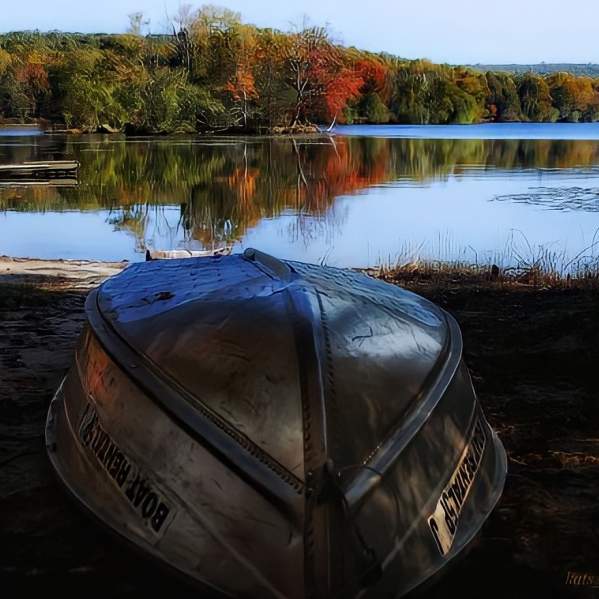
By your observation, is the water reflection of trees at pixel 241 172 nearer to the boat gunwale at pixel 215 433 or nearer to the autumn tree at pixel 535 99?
the boat gunwale at pixel 215 433

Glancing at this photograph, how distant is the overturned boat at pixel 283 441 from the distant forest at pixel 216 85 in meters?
54.8

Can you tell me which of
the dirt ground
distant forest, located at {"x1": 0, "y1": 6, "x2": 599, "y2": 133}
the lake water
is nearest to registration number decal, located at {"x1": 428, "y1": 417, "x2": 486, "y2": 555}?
the dirt ground

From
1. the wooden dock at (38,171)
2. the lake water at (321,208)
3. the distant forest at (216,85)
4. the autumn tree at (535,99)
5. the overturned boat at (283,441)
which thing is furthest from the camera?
the autumn tree at (535,99)

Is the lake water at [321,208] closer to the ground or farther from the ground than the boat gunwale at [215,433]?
closer to the ground

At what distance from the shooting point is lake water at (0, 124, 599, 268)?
13477 mm

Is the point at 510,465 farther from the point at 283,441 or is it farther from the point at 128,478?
the point at 128,478

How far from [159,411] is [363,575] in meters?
0.96

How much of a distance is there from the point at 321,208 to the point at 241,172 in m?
9.53

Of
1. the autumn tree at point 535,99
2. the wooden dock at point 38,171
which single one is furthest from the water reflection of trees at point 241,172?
the autumn tree at point 535,99

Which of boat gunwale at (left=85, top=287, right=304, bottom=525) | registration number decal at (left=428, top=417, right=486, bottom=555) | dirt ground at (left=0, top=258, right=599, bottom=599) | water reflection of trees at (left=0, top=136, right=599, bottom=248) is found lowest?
water reflection of trees at (left=0, top=136, right=599, bottom=248)

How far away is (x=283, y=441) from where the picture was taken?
8.45 feet

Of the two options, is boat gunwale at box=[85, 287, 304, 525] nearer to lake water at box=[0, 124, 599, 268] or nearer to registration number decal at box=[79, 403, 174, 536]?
registration number decal at box=[79, 403, 174, 536]

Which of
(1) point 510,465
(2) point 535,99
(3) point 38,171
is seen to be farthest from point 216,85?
(1) point 510,465

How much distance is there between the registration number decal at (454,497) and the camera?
107 inches
